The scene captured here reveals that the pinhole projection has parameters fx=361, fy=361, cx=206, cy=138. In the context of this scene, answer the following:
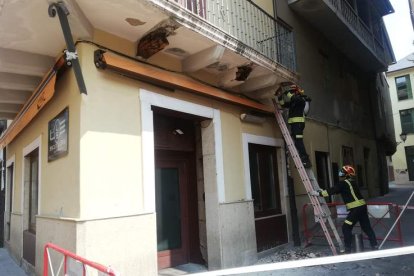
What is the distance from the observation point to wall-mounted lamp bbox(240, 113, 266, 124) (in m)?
7.64

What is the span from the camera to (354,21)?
13.8 m

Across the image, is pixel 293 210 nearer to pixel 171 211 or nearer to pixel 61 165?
pixel 171 211

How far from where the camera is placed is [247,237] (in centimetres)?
717

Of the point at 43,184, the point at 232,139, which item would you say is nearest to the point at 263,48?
the point at 232,139

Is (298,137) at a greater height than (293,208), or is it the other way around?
(298,137)

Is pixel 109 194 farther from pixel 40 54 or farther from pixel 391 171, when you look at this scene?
pixel 391 171

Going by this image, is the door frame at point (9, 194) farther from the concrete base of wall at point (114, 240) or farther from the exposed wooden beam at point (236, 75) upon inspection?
the exposed wooden beam at point (236, 75)

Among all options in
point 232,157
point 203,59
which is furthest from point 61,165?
point 232,157

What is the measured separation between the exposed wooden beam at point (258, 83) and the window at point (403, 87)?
30669 mm

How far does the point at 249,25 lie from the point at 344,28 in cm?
637

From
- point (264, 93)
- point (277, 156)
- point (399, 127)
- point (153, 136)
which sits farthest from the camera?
point (399, 127)

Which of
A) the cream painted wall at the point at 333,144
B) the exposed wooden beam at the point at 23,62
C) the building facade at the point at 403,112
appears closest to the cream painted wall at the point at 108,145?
the exposed wooden beam at the point at 23,62

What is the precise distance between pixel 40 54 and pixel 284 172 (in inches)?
235

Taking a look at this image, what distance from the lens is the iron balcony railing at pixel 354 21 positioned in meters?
12.0
